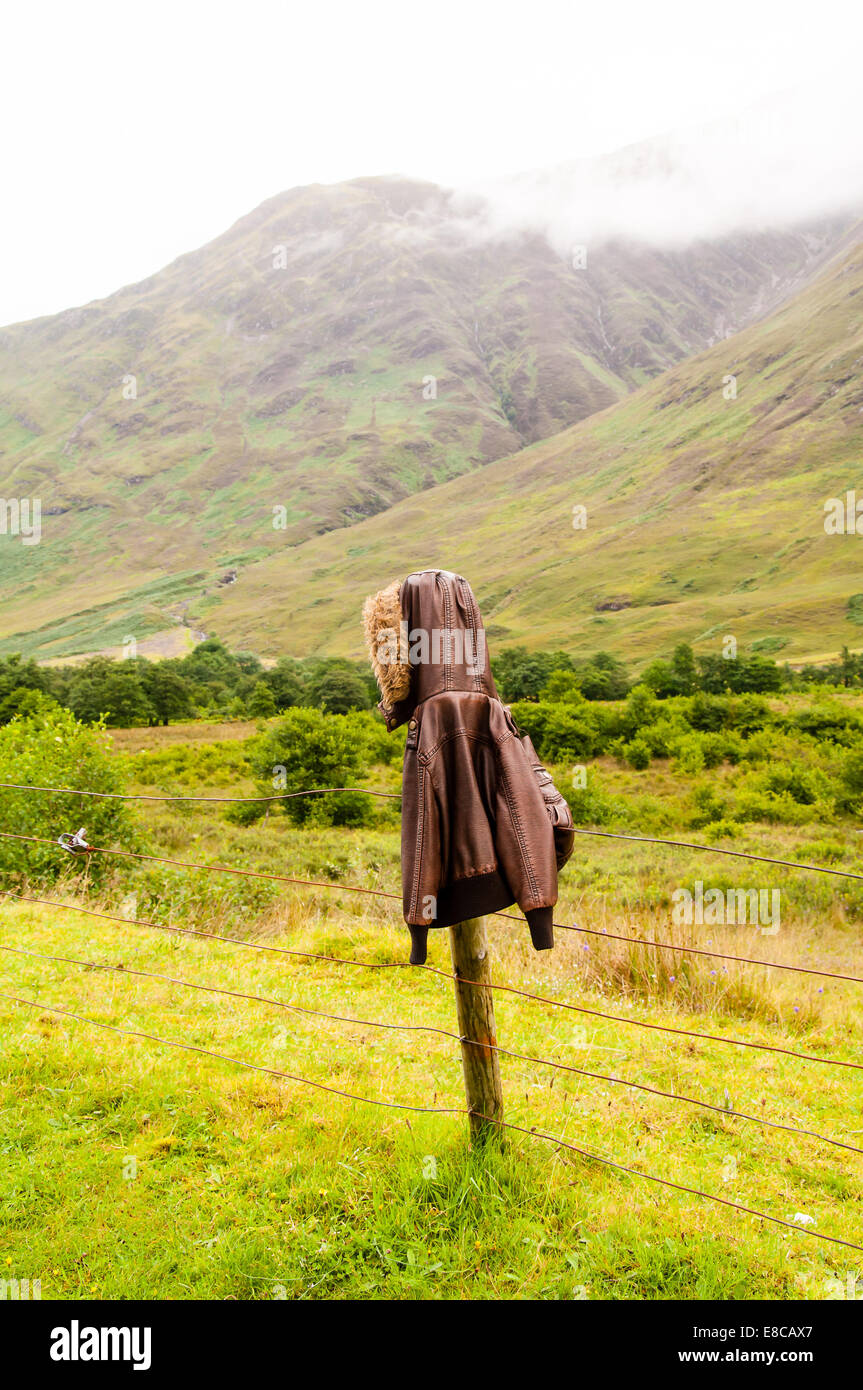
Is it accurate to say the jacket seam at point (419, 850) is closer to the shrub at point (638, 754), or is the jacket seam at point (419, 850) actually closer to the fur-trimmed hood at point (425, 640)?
the fur-trimmed hood at point (425, 640)

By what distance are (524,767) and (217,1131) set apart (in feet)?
8.56

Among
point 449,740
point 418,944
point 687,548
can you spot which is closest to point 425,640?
point 449,740

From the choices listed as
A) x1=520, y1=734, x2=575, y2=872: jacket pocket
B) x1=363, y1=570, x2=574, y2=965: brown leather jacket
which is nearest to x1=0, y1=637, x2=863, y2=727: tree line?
x1=520, y1=734, x2=575, y2=872: jacket pocket

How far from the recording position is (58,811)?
11414 mm

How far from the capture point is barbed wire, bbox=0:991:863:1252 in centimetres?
301

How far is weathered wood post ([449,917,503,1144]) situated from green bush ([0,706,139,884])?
29.0 ft

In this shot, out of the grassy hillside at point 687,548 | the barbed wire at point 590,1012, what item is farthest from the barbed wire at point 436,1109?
the grassy hillside at point 687,548

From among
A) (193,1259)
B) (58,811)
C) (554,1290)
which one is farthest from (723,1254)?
(58,811)

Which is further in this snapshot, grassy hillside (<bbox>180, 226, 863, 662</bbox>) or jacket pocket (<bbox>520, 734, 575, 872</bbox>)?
grassy hillside (<bbox>180, 226, 863, 662</bbox>)

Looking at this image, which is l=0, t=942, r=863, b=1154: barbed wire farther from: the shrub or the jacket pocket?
the shrub

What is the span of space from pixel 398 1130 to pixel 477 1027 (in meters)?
0.87

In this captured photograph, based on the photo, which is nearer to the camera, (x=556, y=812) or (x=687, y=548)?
(x=556, y=812)

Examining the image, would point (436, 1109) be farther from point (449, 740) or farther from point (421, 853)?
point (449, 740)

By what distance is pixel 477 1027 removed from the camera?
3.13m
